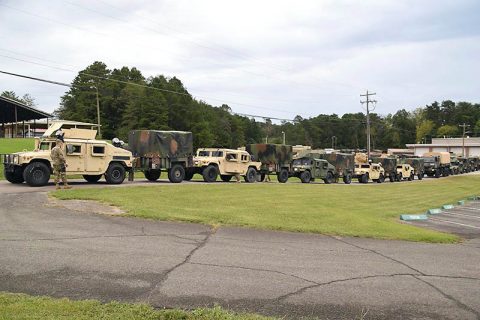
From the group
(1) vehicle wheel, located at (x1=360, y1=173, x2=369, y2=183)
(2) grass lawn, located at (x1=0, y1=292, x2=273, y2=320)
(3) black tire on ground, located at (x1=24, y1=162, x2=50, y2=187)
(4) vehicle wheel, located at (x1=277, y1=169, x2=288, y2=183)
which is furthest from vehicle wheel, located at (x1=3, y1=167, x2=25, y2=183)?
(1) vehicle wheel, located at (x1=360, y1=173, x2=369, y2=183)

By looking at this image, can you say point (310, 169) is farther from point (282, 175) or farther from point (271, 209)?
point (271, 209)

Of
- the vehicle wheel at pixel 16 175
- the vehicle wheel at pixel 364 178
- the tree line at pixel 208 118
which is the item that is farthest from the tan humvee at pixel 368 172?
the vehicle wheel at pixel 16 175

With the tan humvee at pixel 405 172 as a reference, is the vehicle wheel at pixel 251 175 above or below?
above

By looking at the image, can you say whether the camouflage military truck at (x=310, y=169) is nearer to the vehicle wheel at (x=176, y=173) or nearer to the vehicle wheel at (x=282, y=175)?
the vehicle wheel at (x=282, y=175)

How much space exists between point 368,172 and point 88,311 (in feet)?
125

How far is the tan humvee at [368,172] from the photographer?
40.5 m

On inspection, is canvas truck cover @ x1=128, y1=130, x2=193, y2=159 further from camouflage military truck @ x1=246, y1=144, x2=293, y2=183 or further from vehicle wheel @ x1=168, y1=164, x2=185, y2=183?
camouflage military truck @ x1=246, y1=144, x2=293, y2=183

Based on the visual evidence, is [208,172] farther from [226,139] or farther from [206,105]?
[206,105]

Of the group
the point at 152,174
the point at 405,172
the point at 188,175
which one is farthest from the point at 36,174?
the point at 405,172

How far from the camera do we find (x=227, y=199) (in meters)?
16.6

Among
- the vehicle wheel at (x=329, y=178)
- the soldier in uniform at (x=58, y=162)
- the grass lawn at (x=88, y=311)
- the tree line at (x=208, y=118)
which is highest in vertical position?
the tree line at (x=208, y=118)

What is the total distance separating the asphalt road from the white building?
11098cm

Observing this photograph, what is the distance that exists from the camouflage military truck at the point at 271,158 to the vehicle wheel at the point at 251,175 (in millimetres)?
2092

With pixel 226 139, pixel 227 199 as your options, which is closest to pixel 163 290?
pixel 227 199
